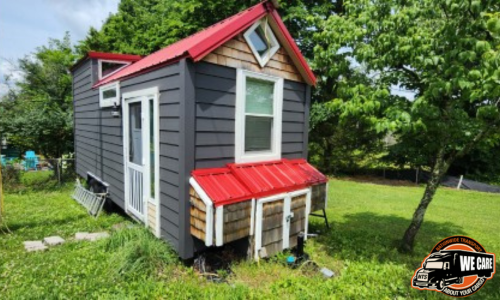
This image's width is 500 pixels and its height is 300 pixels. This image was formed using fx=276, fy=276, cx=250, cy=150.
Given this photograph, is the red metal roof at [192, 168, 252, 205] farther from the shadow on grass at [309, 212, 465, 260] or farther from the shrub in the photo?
the shadow on grass at [309, 212, 465, 260]

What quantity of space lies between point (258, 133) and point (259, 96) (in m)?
A: 0.61

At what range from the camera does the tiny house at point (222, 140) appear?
11.8 ft

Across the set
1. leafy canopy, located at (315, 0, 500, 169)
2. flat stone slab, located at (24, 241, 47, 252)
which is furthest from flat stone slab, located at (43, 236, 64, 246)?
leafy canopy, located at (315, 0, 500, 169)

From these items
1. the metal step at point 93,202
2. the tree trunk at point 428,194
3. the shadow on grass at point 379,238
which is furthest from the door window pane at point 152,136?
the tree trunk at point 428,194

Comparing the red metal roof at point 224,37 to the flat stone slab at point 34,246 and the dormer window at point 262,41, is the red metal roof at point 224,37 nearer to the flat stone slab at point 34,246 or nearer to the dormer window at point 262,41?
the dormer window at point 262,41

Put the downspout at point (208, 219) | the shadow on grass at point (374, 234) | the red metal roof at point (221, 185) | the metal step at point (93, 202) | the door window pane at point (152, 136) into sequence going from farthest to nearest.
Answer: the metal step at point (93, 202) < the shadow on grass at point (374, 234) < the door window pane at point (152, 136) < the red metal roof at point (221, 185) < the downspout at point (208, 219)

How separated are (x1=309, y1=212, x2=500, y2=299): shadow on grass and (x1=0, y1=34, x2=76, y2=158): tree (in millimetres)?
10069

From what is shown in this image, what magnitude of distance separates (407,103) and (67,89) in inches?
631

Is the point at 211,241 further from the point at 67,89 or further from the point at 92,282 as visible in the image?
the point at 67,89

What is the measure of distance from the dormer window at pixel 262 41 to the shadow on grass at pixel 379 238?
3.37m

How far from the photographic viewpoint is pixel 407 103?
4.19 meters

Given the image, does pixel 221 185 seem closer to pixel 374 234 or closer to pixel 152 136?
pixel 152 136

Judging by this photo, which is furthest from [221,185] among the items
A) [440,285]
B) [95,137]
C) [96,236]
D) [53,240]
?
[95,137]

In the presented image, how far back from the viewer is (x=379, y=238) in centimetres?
531
